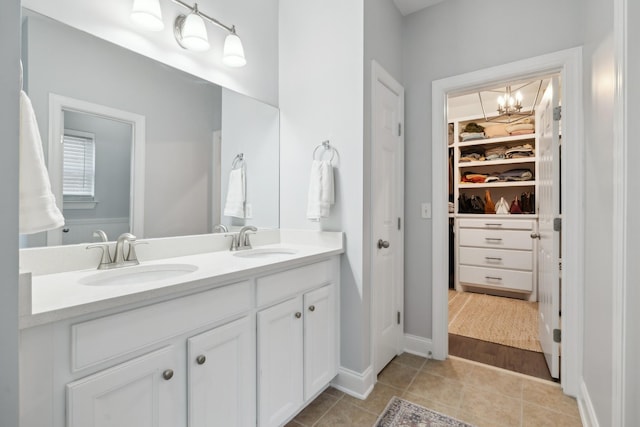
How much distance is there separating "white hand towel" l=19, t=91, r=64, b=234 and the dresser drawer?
421cm

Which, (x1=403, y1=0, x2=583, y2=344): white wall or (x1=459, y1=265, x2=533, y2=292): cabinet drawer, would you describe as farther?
(x1=459, y1=265, x2=533, y2=292): cabinet drawer

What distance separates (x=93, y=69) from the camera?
4.41 feet

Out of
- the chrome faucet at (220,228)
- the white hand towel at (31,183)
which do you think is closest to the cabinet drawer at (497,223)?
the chrome faucet at (220,228)

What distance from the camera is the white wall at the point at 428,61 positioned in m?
2.06

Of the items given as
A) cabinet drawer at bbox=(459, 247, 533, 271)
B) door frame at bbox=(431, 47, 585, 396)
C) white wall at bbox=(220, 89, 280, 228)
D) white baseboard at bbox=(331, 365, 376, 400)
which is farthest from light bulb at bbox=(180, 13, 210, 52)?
cabinet drawer at bbox=(459, 247, 533, 271)

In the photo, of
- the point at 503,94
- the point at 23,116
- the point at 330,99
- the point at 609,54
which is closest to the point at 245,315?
the point at 23,116

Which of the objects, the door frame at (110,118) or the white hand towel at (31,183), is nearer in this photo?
the white hand towel at (31,183)

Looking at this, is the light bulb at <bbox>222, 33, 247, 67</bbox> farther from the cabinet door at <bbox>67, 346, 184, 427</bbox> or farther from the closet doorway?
the closet doorway

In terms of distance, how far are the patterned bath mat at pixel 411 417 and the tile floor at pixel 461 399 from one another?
40 millimetres

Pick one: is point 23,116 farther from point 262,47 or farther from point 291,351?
point 262,47

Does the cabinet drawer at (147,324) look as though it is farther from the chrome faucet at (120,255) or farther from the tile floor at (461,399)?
the tile floor at (461,399)

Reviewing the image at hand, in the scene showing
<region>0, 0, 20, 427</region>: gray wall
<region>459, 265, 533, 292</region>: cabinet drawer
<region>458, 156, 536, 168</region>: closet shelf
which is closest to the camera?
<region>0, 0, 20, 427</region>: gray wall

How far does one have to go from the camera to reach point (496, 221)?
3865 mm

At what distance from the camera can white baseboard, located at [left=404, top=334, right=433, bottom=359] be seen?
7.63 ft
